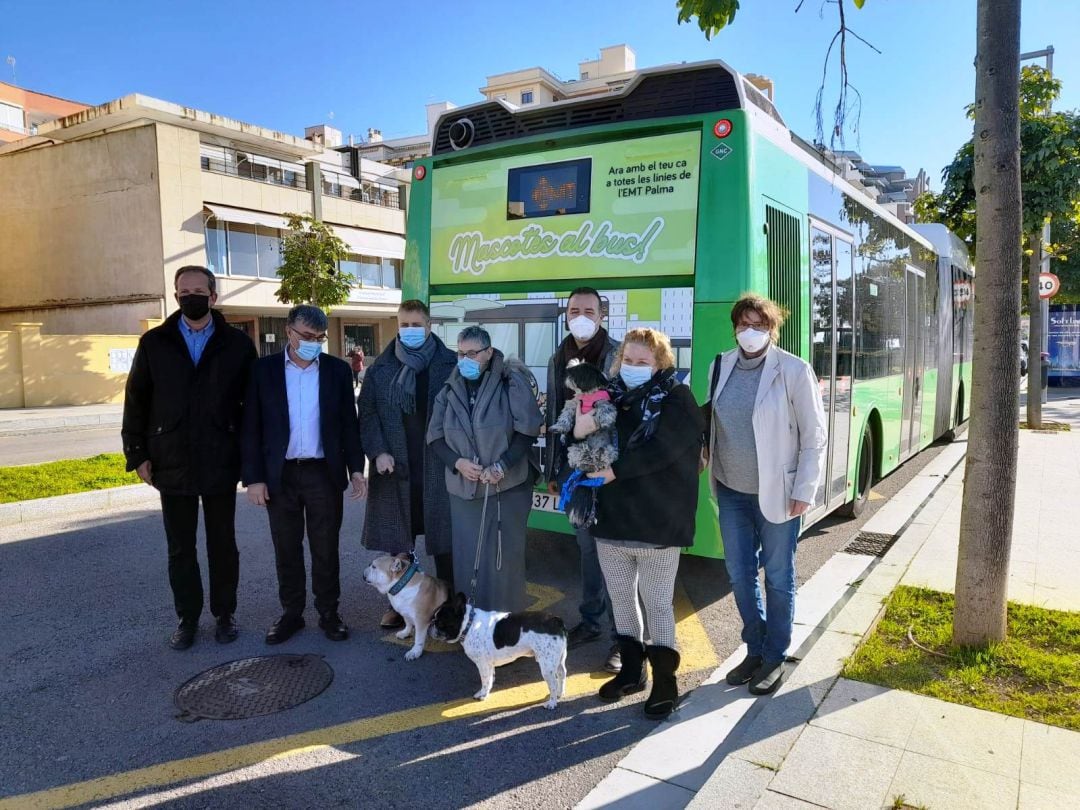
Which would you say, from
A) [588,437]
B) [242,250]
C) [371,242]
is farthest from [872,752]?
[371,242]

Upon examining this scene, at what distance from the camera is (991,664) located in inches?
149

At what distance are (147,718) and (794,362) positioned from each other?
3761 mm

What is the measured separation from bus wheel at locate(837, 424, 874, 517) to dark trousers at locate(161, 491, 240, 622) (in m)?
5.72

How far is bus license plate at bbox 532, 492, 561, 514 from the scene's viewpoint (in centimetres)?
530

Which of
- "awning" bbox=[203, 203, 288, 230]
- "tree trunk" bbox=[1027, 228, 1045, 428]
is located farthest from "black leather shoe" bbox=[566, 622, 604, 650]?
"awning" bbox=[203, 203, 288, 230]

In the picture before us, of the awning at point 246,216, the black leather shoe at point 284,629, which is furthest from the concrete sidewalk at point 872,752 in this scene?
the awning at point 246,216

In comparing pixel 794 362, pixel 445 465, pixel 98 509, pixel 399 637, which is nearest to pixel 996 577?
pixel 794 362

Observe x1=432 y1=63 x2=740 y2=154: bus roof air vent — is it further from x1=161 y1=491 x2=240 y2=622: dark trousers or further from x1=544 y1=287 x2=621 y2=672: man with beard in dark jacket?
x1=161 y1=491 x2=240 y2=622: dark trousers

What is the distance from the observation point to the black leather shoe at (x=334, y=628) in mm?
4621

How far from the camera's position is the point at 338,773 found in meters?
3.20

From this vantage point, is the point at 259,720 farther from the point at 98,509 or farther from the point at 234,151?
the point at 234,151

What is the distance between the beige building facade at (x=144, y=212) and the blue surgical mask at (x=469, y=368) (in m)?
25.8

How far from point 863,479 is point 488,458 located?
5040 mm

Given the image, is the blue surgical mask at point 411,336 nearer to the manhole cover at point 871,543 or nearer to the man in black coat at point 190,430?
the man in black coat at point 190,430
